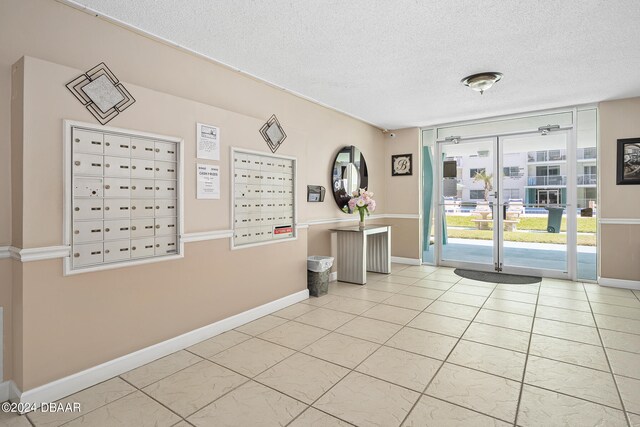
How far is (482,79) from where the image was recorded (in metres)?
3.56

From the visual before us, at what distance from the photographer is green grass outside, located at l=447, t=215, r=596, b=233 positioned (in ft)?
16.0

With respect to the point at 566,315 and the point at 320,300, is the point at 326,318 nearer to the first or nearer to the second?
the point at 320,300

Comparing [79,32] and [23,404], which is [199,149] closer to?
[79,32]

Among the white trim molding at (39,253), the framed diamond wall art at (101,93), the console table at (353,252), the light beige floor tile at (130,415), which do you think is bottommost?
the light beige floor tile at (130,415)

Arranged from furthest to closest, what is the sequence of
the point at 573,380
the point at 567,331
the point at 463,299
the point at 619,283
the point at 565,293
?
the point at 619,283 < the point at 565,293 < the point at 463,299 < the point at 567,331 < the point at 573,380

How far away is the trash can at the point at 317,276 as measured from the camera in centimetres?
412

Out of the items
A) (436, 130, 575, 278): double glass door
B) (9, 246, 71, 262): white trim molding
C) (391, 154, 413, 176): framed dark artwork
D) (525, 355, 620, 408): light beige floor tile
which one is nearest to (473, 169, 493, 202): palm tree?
(436, 130, 575, 278): double glass door

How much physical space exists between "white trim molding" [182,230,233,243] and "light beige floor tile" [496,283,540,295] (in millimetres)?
3751

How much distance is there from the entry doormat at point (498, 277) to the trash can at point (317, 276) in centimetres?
244

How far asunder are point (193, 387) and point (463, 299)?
319 cm

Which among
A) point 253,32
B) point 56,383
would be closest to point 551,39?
point 253,32

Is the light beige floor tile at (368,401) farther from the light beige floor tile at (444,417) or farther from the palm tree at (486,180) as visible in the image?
the palm tree at (486,180)

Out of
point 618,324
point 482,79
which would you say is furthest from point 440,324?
point 482,79

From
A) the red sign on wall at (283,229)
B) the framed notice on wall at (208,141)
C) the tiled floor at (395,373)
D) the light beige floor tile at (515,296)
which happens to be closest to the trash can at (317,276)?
the tiled floor at (395,373)
